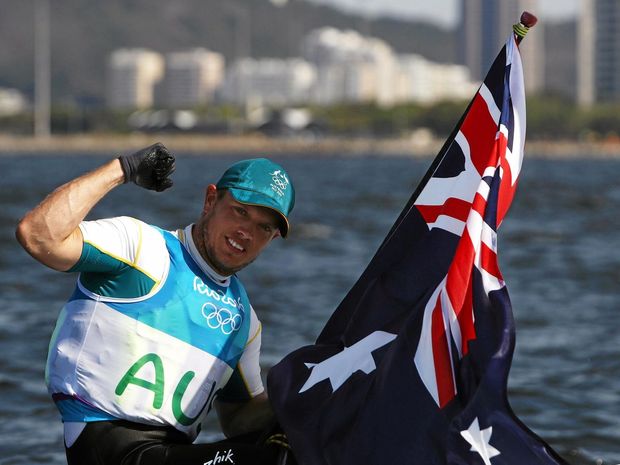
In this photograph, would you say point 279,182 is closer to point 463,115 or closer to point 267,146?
point 463,115

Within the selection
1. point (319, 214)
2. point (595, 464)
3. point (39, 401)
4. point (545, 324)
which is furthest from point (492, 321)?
point (319, 214)

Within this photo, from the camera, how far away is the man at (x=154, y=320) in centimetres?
480

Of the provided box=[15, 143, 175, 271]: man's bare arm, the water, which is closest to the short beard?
box=[15, 143, 175, 271]: man's bare arm

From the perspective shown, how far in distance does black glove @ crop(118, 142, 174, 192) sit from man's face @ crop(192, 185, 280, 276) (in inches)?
7.1

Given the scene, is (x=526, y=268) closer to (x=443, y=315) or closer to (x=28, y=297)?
(x=28, y=297)

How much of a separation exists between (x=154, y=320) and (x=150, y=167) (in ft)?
1.81

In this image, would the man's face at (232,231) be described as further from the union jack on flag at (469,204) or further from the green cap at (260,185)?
the union jack on flag at (469,204)

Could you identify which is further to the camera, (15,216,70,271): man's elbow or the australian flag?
the australian flag

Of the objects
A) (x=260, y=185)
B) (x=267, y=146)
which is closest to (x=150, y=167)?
(x=260, y=185)

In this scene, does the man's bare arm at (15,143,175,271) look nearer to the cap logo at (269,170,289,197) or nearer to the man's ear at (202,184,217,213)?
the man's ear at (202,184,217,213)

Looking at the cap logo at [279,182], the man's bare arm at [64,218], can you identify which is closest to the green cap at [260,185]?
the cap logo at [279,182]

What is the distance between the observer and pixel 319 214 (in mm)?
43875

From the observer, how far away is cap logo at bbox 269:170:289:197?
16.1 ft

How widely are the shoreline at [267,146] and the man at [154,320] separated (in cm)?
15726
